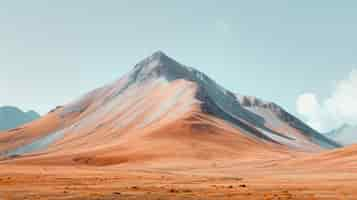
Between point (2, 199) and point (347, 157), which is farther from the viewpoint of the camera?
point (347, 157)

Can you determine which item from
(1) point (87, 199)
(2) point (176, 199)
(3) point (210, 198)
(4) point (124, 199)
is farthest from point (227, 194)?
(1) point (87, 199)

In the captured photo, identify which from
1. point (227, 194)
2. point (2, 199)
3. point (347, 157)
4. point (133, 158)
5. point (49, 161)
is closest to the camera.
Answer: point (2, 199)

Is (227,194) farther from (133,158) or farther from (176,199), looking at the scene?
(133,158)

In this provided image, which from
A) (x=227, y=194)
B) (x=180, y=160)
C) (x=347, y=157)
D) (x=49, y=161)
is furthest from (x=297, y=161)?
(x=227, y=194)

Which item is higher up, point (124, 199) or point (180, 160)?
point (180, 160)

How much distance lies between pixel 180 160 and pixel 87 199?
5423 inches

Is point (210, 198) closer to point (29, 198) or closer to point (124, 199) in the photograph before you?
point (124, 199)

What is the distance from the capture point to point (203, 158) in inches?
7461

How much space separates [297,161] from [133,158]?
70.2 metres

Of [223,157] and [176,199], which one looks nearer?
[176,199]

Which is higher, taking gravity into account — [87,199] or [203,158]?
[203,158]

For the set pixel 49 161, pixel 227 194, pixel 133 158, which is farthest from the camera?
pixel 133 158

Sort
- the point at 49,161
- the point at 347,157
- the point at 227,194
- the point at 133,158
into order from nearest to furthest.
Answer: the point at 227,194 → the point at 347,157 → the point at 49,161 → the point at 133,158

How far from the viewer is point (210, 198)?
4159cm
